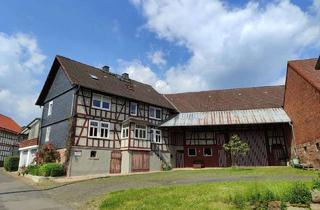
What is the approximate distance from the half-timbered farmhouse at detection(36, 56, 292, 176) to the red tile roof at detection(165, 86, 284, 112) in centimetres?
11

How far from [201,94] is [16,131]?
124ft

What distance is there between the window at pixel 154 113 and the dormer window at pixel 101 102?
615 cm

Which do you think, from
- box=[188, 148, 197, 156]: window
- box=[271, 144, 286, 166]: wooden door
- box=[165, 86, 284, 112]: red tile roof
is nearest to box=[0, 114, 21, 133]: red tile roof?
box=[165, 86, 284, 112]: red tile roof

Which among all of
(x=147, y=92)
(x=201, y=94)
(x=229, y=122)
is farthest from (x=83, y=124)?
(x=201, y=94)

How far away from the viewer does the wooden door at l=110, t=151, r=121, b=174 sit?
82.1ft

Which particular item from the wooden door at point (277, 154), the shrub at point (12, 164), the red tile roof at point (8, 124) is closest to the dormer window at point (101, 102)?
the shrub at point (12, 164)

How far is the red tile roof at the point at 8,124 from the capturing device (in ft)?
165

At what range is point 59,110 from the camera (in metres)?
26.2

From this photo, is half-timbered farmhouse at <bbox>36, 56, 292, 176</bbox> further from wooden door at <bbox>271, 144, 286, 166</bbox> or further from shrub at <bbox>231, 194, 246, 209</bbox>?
shrub at <bbox>231, 194, 246, 209</bbox>

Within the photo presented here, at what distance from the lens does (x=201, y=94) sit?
37.6m

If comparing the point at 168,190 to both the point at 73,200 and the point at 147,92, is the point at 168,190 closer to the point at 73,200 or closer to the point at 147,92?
the point at 73,200

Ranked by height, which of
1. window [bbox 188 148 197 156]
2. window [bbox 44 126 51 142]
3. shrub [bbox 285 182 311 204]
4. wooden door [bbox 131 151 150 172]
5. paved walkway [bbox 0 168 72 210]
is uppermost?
window [bbox 44 126 51 142]

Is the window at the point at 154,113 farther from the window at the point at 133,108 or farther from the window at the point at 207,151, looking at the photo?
the window at the point at 207,151

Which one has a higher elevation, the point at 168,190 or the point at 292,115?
the point at 292,115
